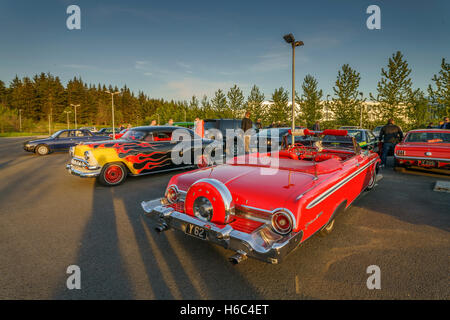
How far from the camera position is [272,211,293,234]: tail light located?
2.50 m

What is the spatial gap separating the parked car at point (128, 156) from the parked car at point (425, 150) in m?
6.18

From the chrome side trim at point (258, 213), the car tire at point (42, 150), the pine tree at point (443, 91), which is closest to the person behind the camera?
the chrome side trim at point (258, 213)

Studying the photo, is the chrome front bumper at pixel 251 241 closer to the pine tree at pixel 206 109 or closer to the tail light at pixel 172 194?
the tail light at pixel 172 194

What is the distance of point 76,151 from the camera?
271 inches

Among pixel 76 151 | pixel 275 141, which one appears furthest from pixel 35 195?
pixel 275 141

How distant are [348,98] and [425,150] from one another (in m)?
30.5

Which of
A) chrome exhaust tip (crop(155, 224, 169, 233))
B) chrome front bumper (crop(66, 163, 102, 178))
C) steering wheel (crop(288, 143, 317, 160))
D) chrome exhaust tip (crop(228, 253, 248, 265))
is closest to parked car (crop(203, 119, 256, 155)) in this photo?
chrome front bumper (crop(66, 163, 102, 178))

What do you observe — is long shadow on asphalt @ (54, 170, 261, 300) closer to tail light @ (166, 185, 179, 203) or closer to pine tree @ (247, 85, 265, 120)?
tail light @ (166, 185, 179, 203)

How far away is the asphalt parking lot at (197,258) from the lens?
2504mm

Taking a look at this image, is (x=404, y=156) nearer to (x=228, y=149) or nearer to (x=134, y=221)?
(x=228, y=149)

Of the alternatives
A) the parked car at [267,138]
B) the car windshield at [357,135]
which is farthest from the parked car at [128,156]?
the car windshield at [357,135]

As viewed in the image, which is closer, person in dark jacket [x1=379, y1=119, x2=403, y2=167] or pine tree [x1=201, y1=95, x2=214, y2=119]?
person in dark jacket [x1=379, y1=119, x2=403, y2=167]

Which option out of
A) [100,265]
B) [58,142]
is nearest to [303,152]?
[100,265]

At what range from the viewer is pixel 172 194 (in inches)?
137
